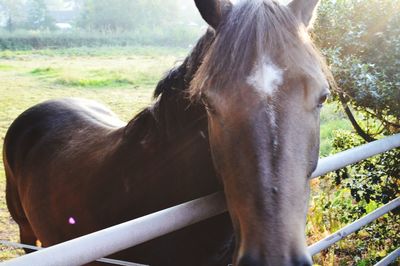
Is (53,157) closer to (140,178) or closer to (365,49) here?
(140,178)

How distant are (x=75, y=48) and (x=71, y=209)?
24979 mm

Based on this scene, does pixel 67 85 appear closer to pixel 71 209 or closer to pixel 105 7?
pixel 71 209

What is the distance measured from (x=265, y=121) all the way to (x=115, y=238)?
507 mm

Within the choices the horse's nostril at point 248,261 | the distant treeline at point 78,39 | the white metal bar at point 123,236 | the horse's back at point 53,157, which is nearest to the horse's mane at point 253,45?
the white metal bar at point 123,236

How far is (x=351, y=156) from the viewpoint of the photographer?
172cm

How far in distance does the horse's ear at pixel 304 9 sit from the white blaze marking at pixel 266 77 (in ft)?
1.18

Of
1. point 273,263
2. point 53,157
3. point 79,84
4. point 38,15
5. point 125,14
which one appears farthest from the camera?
point 38,15

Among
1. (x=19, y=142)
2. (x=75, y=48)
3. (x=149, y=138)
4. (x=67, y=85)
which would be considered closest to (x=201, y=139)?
(x=149, y=138)

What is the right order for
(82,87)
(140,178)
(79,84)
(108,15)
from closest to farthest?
(140,178), (82,87), (79,84), (108,15)

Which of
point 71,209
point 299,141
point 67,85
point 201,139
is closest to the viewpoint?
point 299,141

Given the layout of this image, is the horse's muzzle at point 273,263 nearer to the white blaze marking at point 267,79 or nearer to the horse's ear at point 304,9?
the white blaze marking at point 267,79

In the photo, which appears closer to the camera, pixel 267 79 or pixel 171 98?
pixel 267 79

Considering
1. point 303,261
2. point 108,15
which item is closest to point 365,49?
point 303,261

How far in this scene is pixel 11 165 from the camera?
3.41 meters
